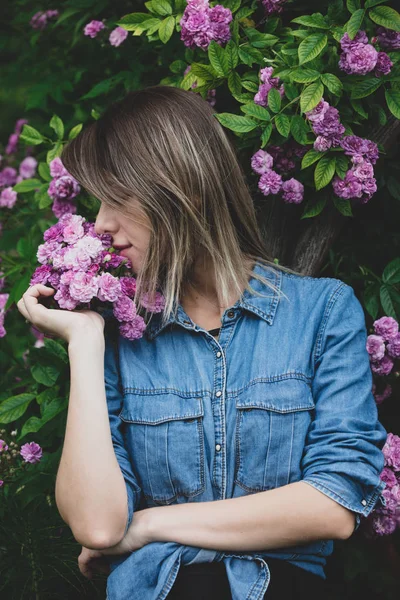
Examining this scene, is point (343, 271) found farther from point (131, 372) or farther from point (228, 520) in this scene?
point (228, 520)

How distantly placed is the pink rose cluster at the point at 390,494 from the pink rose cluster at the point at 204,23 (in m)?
1.41

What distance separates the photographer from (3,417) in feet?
8.07

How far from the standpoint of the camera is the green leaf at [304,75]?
6.58 ft

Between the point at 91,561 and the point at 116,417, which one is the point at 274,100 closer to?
the point at 116,417

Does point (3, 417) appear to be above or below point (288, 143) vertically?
below

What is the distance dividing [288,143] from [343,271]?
2.06ft

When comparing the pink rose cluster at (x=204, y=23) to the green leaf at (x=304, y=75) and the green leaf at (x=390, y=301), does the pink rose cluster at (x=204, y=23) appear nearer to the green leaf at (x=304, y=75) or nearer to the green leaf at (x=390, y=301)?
the green leaf at (x=304, y=75)

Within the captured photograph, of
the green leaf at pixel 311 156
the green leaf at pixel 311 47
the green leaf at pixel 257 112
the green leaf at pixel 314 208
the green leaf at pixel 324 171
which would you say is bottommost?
the green leaf at pixel 314 208

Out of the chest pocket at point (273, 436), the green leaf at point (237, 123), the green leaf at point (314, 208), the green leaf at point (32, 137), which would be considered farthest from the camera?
the green leaf at point (32, 137)

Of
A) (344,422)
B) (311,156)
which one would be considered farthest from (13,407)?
(311,156)

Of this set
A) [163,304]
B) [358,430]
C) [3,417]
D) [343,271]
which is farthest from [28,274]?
[358,430]

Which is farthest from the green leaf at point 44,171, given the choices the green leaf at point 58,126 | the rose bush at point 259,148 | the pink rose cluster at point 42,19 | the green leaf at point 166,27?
the pink rose cluster at point 42,19

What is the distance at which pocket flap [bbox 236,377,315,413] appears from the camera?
1.87 m

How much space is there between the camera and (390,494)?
227 cm
